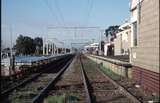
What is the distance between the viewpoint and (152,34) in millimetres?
17719

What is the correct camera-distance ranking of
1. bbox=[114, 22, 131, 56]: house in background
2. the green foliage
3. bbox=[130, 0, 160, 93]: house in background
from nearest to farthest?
bbox=[130, 0, 160, 93]: house in background
bbox=[114, 22, 131, 56]: house in background
the green foliage

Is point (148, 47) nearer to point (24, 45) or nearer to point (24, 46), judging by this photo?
point (24, 45)

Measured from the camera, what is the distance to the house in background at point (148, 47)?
660 inches

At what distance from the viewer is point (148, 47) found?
1878cm

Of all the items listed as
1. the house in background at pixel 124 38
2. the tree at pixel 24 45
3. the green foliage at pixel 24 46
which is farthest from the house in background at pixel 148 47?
the tree at pixel 24 45

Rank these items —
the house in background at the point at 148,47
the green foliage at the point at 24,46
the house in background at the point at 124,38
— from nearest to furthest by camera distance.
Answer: the house in background at the point at 148,47, the house in background at the point at 124,38, the green foliage at the point at 24,46

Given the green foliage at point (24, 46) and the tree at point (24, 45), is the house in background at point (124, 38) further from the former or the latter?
the tree at point (24, 45)

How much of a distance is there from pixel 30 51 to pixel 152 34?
297 ft

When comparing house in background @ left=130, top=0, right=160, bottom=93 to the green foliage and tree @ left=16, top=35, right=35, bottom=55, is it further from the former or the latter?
tree @ left=16, top=35, right=35, bottom=55

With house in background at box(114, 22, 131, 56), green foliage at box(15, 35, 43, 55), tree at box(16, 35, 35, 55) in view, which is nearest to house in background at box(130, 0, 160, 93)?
house in background at box(114, 22, 131, 56)

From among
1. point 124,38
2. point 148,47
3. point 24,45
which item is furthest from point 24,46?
point 148,47

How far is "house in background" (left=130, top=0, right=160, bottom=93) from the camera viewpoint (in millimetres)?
16766

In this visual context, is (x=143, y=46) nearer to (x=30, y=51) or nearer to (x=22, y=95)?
(x=22, y=95)

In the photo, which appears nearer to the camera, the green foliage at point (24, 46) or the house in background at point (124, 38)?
the house in background at point (124, 38)
